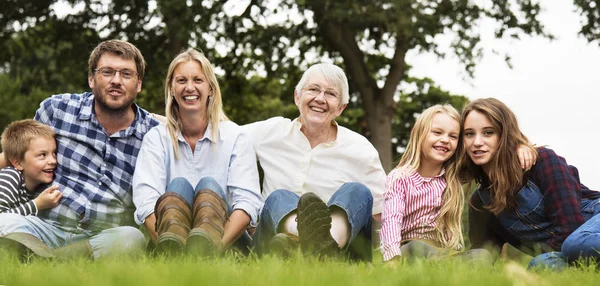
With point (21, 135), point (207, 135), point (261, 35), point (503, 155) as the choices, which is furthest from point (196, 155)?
point (261, 35)

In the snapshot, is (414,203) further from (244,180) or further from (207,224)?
(207,224)

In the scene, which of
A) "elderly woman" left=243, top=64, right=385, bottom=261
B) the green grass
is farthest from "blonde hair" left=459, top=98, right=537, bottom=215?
the green grass

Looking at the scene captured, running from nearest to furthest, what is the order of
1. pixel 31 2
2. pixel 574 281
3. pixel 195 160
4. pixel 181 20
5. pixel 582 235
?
1. pixel 574 281
2. pixel 582 235
3. pixel 195 160
4. pixel 181 20
5. pixel 31 2

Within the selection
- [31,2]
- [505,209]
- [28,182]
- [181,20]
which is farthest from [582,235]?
[31,2]

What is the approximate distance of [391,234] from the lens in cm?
438

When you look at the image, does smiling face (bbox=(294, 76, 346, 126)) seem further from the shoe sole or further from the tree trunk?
the tree trunk

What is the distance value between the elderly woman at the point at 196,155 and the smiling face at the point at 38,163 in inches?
25.8

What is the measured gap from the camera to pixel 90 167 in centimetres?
482

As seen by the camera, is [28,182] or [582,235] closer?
[582,235]

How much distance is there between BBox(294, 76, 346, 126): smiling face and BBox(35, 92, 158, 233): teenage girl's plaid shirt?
114 cm

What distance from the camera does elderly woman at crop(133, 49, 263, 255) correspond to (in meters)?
4.41

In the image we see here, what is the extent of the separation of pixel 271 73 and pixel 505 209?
11989 mm

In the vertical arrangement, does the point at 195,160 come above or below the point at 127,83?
below

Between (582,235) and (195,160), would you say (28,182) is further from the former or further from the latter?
(582,235)
